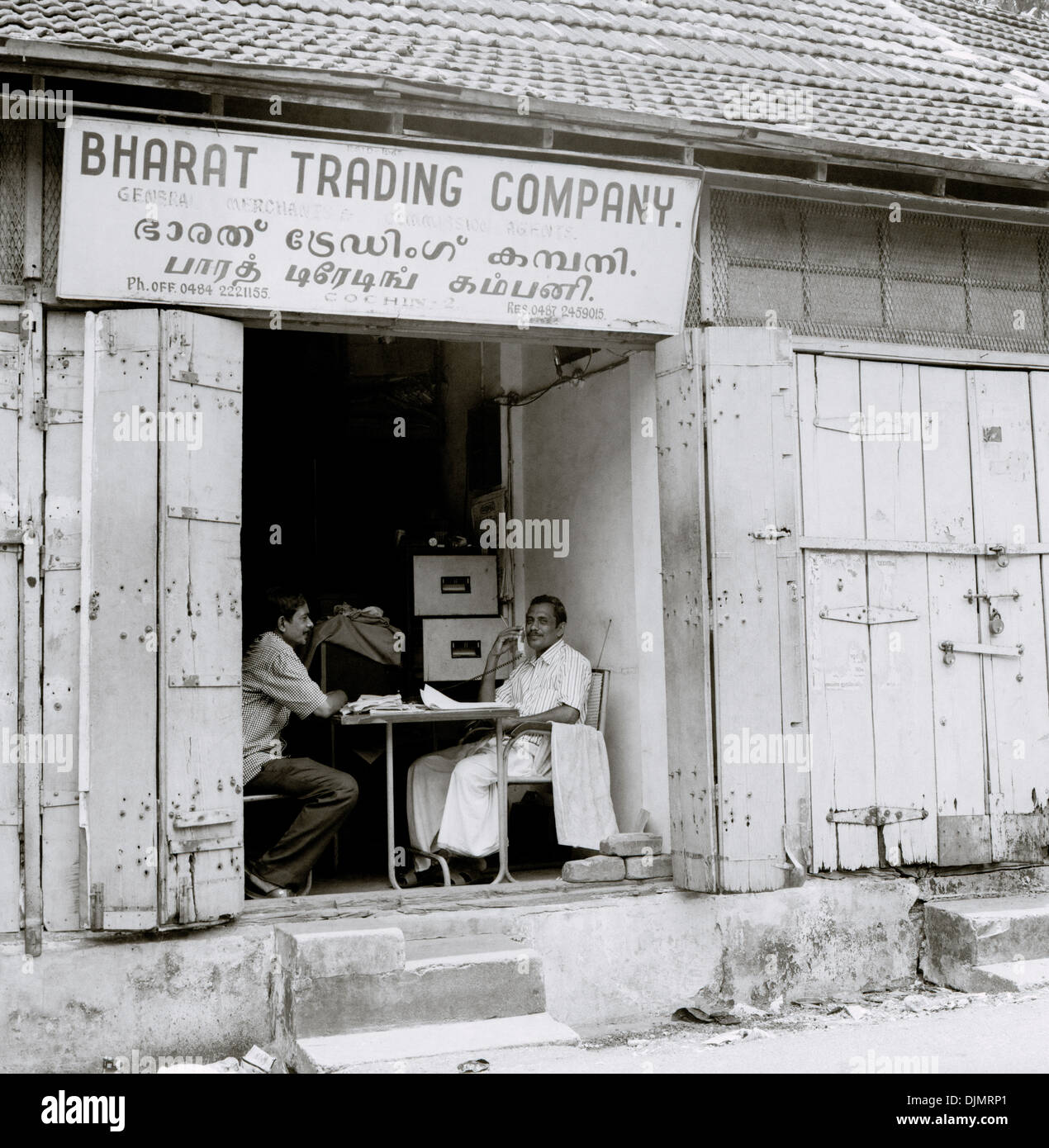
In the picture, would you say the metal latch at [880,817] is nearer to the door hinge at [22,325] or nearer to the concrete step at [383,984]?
the concrete step at [383,984]

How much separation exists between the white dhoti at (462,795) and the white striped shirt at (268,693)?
2.71ft

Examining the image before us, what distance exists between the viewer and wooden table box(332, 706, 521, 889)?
6.41 metres

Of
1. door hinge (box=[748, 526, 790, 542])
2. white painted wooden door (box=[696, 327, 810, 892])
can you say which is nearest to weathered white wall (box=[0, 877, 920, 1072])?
white painted wooden door (box=[696, 327, 810, 892])

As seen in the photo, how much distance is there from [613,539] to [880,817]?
2129 millimetres

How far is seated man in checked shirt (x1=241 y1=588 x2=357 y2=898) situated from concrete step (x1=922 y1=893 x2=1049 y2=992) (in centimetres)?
309

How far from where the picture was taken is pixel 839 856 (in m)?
6.45

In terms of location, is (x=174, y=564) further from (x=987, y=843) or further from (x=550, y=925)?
(x=987, y=843)

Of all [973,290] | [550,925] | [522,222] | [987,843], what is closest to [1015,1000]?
[987,843]

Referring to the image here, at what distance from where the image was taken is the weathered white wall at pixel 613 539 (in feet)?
22.5

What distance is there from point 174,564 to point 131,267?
1.27m

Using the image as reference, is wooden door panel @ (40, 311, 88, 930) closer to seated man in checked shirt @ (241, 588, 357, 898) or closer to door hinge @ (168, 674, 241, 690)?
door hinge @ (168, 674, 241, 690)

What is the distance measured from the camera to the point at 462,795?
6.85 m

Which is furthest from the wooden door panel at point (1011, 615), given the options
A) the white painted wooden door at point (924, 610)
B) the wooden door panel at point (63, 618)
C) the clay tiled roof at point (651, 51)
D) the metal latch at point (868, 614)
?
the wooden door panel at point (63, 618)

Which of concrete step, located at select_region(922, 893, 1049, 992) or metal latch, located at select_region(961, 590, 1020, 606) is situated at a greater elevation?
metal latch, located at select_region(961, 590, 1020, 606)
